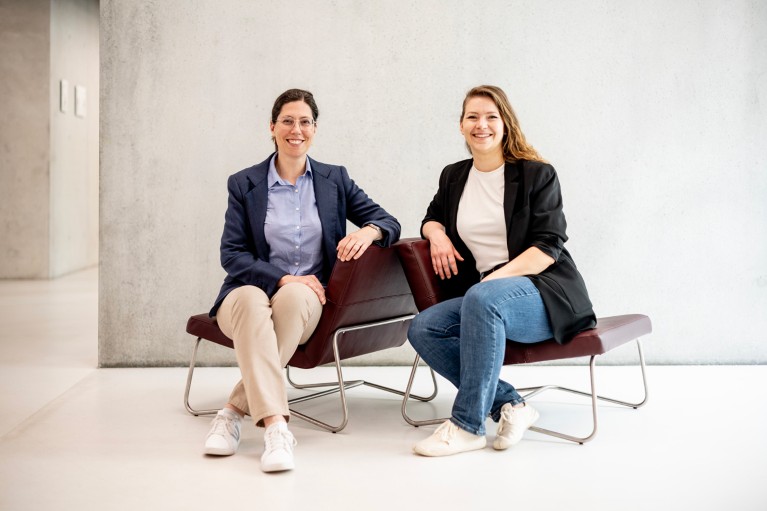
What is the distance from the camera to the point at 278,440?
2807mm

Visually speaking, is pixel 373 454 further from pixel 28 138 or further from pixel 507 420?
pixel 28 138

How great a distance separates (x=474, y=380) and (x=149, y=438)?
1.24m

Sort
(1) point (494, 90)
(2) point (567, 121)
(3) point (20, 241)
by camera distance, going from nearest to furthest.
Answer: (1) point (494, 90), (2) point (567, 121), (3) point (20, 241)

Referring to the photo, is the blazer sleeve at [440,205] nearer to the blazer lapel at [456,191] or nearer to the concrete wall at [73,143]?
the blazer lapel at [456,191]

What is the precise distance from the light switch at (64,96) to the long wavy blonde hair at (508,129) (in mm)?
6367

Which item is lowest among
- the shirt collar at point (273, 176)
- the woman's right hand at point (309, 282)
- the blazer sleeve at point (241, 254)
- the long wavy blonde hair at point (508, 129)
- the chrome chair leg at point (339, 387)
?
the chrome chair leg at point (339, 387)

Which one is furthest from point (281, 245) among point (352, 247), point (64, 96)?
point (64, 96)

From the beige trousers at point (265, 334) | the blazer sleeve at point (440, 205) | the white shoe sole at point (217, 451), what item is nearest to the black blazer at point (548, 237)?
the blazer sleeve at point (440, 205)

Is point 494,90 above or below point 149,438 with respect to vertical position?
above

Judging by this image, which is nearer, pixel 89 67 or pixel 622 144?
pixel 622 144

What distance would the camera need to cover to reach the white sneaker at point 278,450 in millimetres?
2740

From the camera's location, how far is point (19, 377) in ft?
13.9

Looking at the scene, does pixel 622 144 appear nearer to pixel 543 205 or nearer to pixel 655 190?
pixel 655 190

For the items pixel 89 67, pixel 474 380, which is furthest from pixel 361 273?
pixel 89 67
